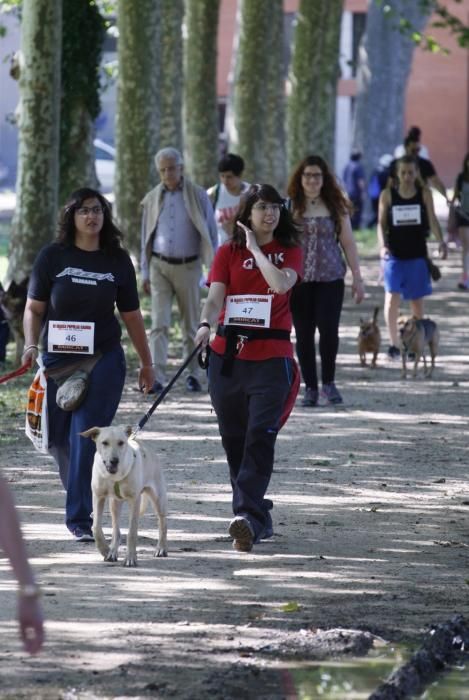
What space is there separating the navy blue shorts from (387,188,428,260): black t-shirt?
3.7 inches

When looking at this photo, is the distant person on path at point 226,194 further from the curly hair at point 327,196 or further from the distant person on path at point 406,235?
the curly hair at point 327,196

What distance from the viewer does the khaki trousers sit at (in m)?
15.3

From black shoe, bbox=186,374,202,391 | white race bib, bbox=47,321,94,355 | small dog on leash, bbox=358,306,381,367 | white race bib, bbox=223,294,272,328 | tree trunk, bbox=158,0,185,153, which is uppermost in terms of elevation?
tree trunk, bbox=158,0,185,153

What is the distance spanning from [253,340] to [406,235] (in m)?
8.39

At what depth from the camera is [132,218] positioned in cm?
2562

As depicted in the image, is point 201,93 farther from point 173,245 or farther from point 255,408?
point 255,408

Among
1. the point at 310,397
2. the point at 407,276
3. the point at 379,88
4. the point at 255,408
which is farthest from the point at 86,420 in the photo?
the point at 379,88

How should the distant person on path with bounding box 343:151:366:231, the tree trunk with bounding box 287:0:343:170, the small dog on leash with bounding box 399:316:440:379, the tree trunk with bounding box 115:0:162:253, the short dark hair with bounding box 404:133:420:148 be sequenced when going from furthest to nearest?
the distant person on path with bounding box 343:151:366:231, the tree trunk with bounding box 287:0:343:170, the tree trunk with bounding box 115:0:162:253, the short dark hair with bounding box 404:133:420:148, the small dog on leash with bounding box 399:316:440:379

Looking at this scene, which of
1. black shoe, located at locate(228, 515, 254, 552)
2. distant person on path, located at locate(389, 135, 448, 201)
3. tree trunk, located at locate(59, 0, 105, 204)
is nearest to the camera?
black shoe, located at locate(228, 515, 254, 552)

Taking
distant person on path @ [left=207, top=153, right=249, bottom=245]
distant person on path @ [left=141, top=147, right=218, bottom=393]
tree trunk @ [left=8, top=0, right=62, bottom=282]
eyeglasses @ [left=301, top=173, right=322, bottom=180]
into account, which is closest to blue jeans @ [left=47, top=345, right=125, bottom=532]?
eyeglasses @ [left=301, top=173, right=322, bottom=180]

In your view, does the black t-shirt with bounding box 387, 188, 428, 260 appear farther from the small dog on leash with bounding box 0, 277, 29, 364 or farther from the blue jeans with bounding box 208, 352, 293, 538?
the blue jeans with bounding box 208, 352, 293, 538

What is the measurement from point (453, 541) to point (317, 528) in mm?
795

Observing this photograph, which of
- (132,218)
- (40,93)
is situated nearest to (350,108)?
(132,218)

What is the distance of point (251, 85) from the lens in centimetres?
2953
